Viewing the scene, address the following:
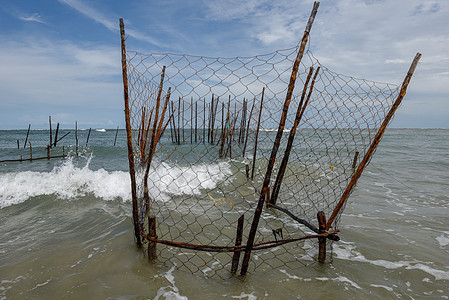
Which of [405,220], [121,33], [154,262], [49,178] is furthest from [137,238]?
[49,178]

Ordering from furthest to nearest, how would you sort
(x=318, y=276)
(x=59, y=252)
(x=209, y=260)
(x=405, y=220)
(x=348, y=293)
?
1. (x=405, y=220)
2. (x=59, y=252)
3. (x=209, y=260)
4. (x=318, y=276)
5. (x=348, y=293)

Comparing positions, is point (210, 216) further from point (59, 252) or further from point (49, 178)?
point (49, 178)

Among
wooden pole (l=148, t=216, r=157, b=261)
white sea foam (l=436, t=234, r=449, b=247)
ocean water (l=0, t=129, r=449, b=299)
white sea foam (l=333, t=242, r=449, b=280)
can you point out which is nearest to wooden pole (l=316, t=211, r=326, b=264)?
ocean water (l=0, t=129, r=449, b=299)

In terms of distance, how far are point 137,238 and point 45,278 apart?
1071 millimetres

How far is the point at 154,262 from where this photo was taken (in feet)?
10.5

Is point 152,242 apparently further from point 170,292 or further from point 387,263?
point 387,263

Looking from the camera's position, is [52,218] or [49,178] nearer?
[52,218]

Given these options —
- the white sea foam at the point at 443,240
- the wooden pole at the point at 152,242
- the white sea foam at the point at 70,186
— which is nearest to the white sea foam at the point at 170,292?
the wooden pole at the point at 152,242

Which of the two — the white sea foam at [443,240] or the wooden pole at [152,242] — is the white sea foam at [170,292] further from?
the white sea foam at [443,240]

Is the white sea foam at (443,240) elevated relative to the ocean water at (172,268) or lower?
elevated

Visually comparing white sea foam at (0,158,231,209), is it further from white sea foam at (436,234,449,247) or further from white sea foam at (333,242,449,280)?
white sea foam at (436,234,449,247)

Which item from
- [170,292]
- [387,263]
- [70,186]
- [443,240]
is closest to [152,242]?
[170,292]

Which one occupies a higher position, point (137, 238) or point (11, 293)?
point (137, 238)

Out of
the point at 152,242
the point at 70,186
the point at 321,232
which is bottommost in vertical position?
the point at 70,186
